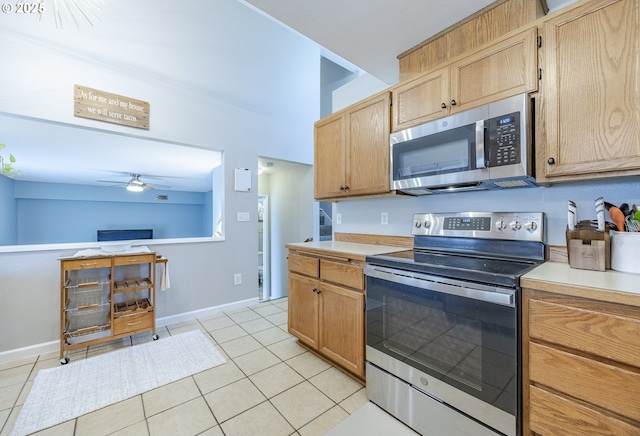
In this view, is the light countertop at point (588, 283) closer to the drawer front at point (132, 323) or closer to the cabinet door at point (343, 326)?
the cabinet door at point (343, 326)

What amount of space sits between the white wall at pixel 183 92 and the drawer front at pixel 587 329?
3.12 meters

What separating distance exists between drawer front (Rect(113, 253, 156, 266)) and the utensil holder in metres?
→ 3.10

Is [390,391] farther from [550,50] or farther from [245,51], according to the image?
[245,51]

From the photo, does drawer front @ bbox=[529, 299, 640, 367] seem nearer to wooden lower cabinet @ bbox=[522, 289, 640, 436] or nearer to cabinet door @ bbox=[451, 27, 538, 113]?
wooden lower cabinet @ bbox=[522, 289, 640, 436]

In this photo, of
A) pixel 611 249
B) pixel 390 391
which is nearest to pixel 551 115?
pixel 611 249

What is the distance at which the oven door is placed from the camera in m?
1.10

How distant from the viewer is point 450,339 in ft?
4.21

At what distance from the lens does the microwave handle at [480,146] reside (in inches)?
57.2

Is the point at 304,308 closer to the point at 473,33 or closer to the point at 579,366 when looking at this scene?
the point at 579,366

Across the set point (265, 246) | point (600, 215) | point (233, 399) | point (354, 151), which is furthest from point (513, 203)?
point (265, 246)

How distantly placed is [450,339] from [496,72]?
57.4 inches

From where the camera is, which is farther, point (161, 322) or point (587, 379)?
point (161, 322)

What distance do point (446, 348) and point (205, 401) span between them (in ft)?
5.03

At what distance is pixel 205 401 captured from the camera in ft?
5.58
